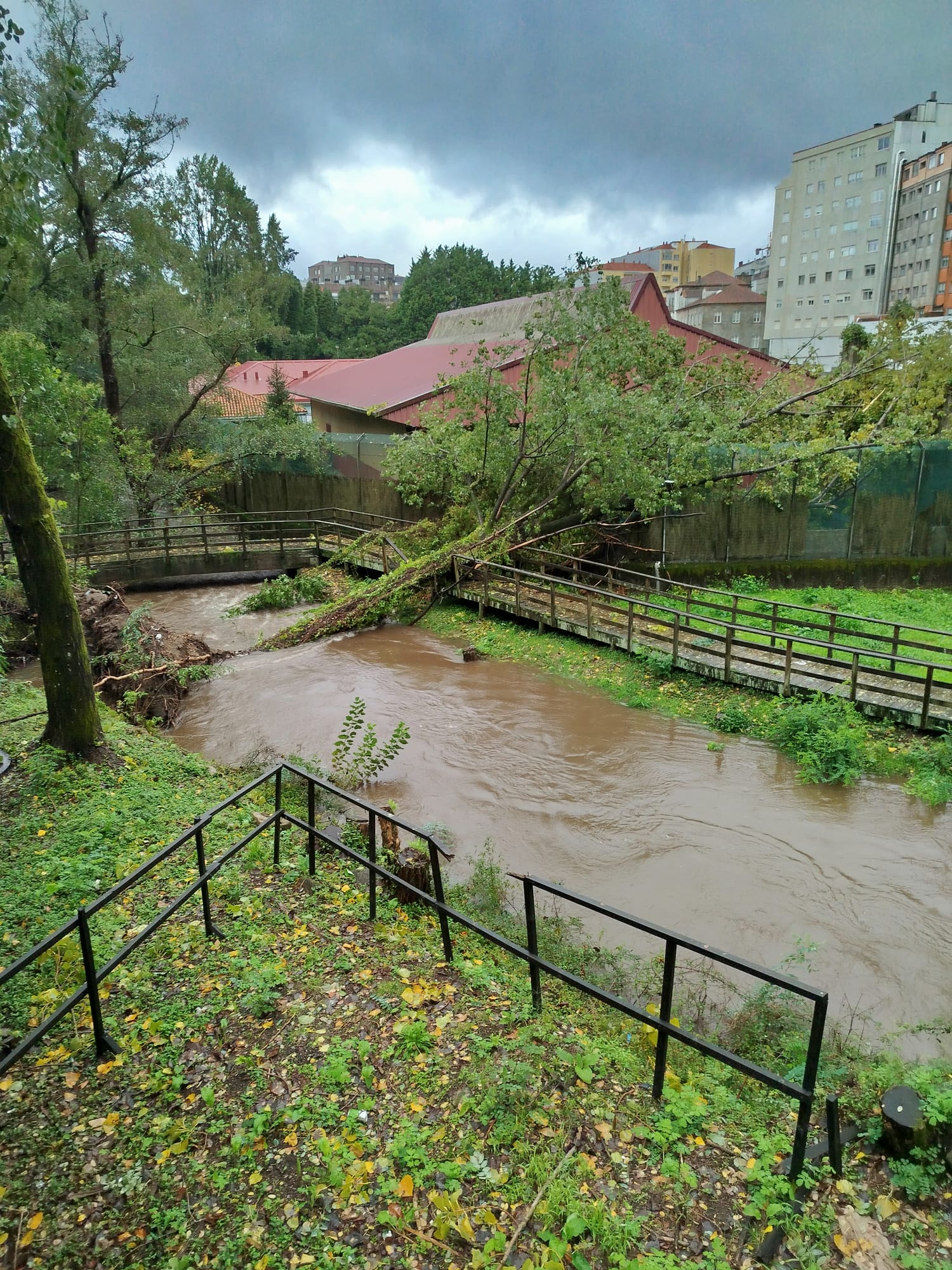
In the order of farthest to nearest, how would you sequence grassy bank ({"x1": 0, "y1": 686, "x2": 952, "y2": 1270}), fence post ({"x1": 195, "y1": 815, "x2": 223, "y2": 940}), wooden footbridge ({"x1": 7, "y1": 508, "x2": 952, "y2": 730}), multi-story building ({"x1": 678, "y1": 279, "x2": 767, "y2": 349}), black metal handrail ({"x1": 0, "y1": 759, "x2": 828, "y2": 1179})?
multi-story building ({"x1": 678, "y1": 279, "x2": 767, "y2": 349})
wooden footbridge ({"x1": 7, "y1": 508, "x2": 952, "y2": 730})
fence post ({"x1": 195, "y1": 815, "x2": 223, "y2": 940})
black metal handrail ({"x1": 0, "y1": 759, "x2": 828, "y2": 1179})
grassy bank ({"x1": 0, "y1": 686, "x2": 952, "y2": 1270})

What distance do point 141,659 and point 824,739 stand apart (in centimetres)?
1023

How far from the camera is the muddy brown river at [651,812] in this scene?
6500 mm

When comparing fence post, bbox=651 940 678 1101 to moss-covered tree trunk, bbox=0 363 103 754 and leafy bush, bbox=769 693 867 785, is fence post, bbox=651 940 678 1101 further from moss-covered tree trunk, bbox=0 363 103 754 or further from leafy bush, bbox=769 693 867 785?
moss-covered tree trunk, bbox=0 363 103 754

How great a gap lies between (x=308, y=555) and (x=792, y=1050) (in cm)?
2049

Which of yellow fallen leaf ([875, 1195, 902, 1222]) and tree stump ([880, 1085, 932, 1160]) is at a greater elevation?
tree stump ([880, 1085, 932, 1160])

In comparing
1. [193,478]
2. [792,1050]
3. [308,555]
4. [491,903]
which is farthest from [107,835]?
[193,478]

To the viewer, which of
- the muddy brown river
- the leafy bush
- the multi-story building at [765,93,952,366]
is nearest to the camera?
the muddy brown river

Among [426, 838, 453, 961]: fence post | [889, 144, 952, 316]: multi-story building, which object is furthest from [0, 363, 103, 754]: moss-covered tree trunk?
[889, 144, 952, 316]: multi-story building

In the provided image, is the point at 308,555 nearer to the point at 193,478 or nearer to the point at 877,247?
the point at 193,478

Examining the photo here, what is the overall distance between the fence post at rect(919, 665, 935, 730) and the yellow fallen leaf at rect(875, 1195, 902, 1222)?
761 cm

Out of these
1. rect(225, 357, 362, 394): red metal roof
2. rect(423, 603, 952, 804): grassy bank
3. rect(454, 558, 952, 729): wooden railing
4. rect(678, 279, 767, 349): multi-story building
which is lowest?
rect(423, 603, 952, 804): grassy bank

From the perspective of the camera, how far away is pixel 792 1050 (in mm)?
4863

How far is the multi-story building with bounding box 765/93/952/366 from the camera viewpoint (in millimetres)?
53969

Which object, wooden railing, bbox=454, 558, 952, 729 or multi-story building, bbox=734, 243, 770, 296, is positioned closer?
wooden railing, bbox=454, 558, 952, 729
